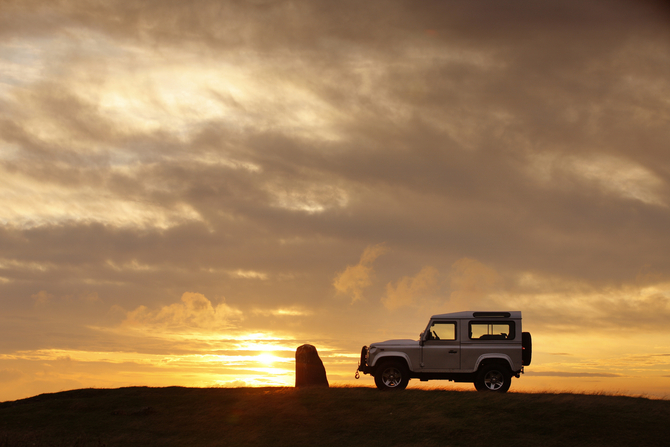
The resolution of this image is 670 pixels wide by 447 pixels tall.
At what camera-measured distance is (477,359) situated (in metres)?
24.5

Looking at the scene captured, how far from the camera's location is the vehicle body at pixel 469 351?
24453mm

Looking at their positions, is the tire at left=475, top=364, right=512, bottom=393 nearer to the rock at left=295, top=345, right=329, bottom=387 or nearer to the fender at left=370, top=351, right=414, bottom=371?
the fender at left=370, top=351, right=414, bottom=371

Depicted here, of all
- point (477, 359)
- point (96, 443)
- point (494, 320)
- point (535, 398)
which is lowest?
point (96, 443)

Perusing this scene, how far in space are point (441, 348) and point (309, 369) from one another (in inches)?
309

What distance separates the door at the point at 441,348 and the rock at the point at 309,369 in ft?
22.3

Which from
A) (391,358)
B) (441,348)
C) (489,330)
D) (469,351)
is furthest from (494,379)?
(391,358)

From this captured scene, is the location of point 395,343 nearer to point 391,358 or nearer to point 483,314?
point 391,358

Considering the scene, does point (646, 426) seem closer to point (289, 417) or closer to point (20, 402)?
point (289, 417)

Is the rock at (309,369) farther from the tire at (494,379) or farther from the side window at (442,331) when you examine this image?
the tire at (494,379)

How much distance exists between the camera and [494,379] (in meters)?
24.8

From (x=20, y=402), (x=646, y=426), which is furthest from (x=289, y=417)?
(x=20, y=402)

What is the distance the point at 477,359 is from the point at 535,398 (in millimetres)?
2771

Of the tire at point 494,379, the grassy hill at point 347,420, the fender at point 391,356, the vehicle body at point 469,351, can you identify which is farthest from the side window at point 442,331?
the grassy hill at point 347,420

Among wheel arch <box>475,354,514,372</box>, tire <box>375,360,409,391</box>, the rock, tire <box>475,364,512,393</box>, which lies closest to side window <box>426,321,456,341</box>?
wheel arch <box>475,354,514,372</box>
